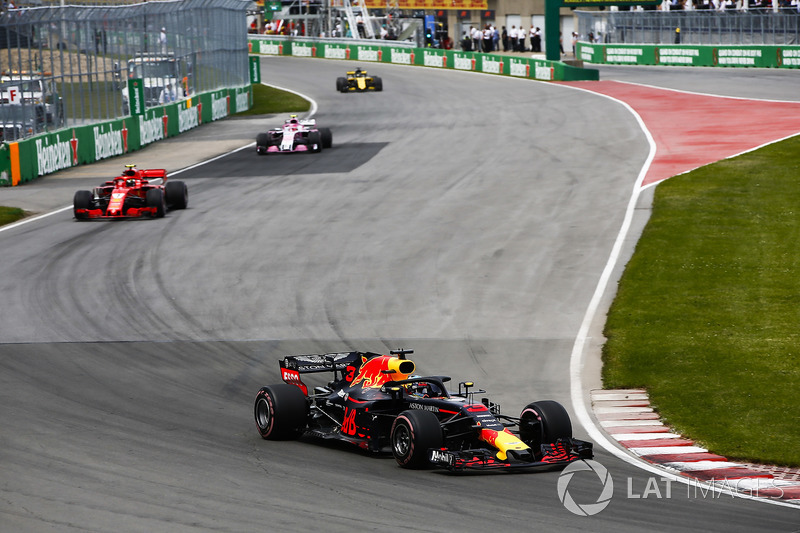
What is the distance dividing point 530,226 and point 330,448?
46.0 feet

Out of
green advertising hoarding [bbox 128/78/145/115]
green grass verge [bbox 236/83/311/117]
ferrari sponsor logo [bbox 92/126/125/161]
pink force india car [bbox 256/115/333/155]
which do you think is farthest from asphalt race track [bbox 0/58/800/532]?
green grass verge [bbox 236/83/311/117]

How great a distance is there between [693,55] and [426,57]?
57.1 ft

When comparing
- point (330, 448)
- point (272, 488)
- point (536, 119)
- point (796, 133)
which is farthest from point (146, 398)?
point (536, 119)

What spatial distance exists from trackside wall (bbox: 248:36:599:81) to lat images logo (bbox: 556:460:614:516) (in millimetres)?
50680

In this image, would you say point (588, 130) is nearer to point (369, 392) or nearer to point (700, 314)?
point (700, 314)

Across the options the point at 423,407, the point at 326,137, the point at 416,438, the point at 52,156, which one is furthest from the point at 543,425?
the point at 326,137

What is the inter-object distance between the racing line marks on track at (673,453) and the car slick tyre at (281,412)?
3.65 meters

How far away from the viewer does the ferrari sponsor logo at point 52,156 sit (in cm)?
3547

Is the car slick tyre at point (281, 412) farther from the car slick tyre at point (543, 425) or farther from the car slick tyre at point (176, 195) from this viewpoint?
the car slick tyre at point (176, 195)

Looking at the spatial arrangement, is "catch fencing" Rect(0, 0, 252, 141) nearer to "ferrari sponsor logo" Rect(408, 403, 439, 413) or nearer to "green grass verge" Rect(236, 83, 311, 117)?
"green grass verge" Rect(236, 83, 311, 117)

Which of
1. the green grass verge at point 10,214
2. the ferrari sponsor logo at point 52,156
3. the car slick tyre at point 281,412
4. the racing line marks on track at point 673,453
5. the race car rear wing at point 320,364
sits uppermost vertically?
the ferrari sponsor logo at point 52,156

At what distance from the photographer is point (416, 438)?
36.0 ft

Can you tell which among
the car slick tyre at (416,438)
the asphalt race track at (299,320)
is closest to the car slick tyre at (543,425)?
the asphalt race track at (299,320)

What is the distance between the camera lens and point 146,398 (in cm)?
1402
